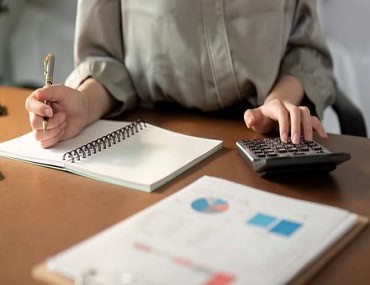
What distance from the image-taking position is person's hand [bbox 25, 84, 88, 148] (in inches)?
32.6

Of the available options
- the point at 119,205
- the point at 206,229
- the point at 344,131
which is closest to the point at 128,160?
the point at 119,205

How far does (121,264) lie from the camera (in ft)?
1.68

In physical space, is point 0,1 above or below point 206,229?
below

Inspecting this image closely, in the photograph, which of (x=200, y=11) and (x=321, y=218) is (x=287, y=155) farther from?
(x=200, y=11)

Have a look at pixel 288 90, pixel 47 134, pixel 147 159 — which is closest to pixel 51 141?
pixel 47 134

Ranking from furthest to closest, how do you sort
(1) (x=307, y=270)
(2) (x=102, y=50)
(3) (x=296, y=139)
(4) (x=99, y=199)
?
(2) (x=102, y=50) < (3) (x=296, y=139) < (4) (x=99, y=199) < (1) (x=307, y=270)

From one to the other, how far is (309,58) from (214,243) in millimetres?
577

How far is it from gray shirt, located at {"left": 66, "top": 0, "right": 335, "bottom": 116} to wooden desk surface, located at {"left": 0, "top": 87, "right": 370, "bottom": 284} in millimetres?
132

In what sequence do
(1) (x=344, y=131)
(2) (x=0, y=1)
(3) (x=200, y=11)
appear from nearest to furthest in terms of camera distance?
(3) (x=200, y=11)
(1) (x=344, y=131)
(2) (x=0, y=1)

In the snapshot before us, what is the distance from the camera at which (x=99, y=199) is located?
674 mm

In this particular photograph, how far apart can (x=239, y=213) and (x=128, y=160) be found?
21 centimetres

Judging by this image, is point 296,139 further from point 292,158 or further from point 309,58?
point 309,58

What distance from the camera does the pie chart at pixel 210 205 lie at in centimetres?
61

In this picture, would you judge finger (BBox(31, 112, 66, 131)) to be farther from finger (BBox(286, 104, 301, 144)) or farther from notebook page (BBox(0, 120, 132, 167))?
finger (BBox(286, 104, 301, 144))
